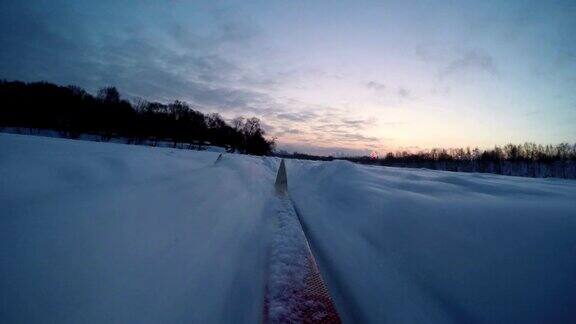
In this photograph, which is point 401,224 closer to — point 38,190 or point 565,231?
point 565,231

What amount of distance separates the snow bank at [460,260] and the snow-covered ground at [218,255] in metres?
0.01

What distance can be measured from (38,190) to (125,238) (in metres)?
0.93

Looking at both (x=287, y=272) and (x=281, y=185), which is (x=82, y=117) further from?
(x=287, y=272)

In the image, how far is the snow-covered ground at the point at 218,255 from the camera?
2072 mm

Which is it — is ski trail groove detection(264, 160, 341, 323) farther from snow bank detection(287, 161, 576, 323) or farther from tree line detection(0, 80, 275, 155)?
tree line detection(0, 80, 275, 155)

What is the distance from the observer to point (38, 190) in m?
2.79

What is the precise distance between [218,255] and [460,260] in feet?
9.33

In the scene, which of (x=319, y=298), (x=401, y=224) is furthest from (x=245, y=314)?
(x=401, y=224)

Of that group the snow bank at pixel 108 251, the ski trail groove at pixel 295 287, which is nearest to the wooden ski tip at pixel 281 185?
the ski trail groove at pixel 295 287

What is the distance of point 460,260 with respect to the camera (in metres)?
2.88

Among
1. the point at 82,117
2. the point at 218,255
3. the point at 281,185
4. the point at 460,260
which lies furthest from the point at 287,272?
the point at 82,117

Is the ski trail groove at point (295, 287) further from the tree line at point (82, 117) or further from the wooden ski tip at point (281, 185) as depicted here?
the tree line at point (82, 117)

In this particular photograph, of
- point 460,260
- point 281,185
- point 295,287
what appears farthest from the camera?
point 281,185

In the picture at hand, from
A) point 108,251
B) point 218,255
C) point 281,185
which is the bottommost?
point 281,185
